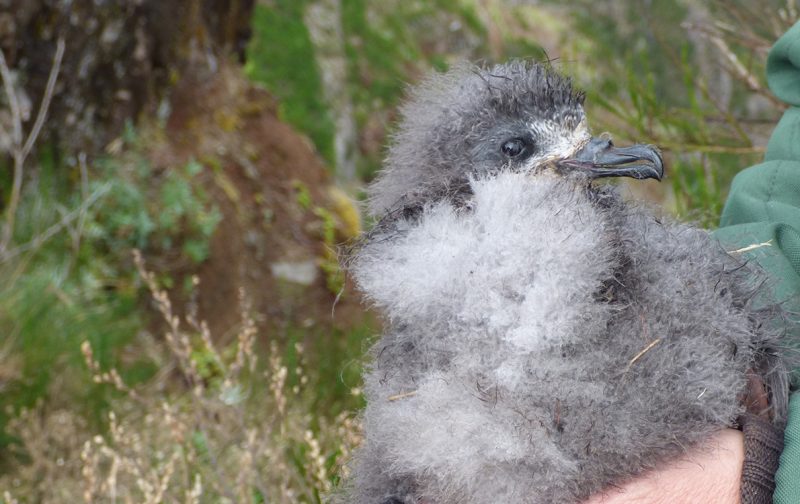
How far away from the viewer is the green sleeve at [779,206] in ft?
5.92

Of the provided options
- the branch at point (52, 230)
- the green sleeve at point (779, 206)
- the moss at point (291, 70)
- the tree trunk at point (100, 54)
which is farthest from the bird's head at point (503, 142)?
the moss at point (291, 70)

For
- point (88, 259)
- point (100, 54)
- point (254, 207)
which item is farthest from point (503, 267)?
point (254, 207)

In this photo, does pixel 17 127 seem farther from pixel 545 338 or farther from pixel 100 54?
pixel 545 338

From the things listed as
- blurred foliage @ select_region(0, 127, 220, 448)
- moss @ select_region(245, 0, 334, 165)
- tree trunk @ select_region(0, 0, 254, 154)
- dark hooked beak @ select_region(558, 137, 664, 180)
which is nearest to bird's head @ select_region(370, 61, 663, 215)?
dark hooked beak @ select_region(558, 137, 664, 180)

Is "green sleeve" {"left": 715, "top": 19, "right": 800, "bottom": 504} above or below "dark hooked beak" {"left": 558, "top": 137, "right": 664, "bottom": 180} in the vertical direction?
below

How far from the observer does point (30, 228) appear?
4773mm

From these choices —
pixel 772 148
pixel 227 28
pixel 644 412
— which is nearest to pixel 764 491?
pixel 644 412

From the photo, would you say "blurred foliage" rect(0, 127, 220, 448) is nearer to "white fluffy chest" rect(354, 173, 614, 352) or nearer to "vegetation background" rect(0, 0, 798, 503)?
"vegetation background" rect(0, 0, 798, 503)

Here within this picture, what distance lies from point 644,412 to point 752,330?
1.14 feet

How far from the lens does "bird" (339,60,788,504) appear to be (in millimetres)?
1444

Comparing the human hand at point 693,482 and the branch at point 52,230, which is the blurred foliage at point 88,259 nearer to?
the branch at point 52,230

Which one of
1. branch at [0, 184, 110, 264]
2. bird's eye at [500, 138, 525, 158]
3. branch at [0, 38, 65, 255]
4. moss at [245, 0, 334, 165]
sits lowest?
moss at [245, 0, 334, 165]

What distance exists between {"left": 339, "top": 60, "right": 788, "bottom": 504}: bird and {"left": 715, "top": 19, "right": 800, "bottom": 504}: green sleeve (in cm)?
13

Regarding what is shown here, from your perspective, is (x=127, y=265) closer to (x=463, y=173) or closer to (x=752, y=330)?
(x=463, y=173)
